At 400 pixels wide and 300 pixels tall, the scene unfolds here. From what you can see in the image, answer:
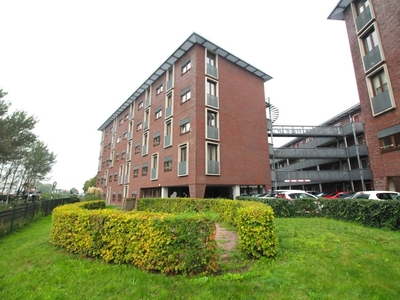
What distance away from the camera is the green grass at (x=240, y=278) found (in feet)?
11.8

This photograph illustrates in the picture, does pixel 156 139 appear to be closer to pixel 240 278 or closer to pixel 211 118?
pixel 211 118

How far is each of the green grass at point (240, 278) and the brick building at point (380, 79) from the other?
10.9 meters

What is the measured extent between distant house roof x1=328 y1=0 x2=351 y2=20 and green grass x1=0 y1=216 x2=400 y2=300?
19.4 meters

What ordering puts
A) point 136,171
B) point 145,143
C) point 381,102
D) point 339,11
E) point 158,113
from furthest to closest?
point 136,171, point 145,143, point 158,113, point 339,11, point 381,102

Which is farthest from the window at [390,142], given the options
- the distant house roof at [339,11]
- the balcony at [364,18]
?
the distant house roof at [339,11]

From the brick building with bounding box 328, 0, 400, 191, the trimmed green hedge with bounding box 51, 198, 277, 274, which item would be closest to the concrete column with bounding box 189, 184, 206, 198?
the trimmed green hedge with bounding box 51, 198, 277, 274

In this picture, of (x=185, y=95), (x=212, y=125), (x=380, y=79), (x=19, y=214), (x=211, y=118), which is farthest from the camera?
(x=185, y=95)

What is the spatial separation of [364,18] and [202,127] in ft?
47.4

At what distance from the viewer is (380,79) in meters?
14.9

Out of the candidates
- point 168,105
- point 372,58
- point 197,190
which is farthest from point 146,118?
point 372,58

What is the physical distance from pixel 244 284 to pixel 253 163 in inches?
715

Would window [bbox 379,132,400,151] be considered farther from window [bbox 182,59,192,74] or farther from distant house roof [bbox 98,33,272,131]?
window [bbox 182,59,192,74]

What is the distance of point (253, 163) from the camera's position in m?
21.4

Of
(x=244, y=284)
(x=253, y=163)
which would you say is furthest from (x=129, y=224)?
(x=253, y=163)
